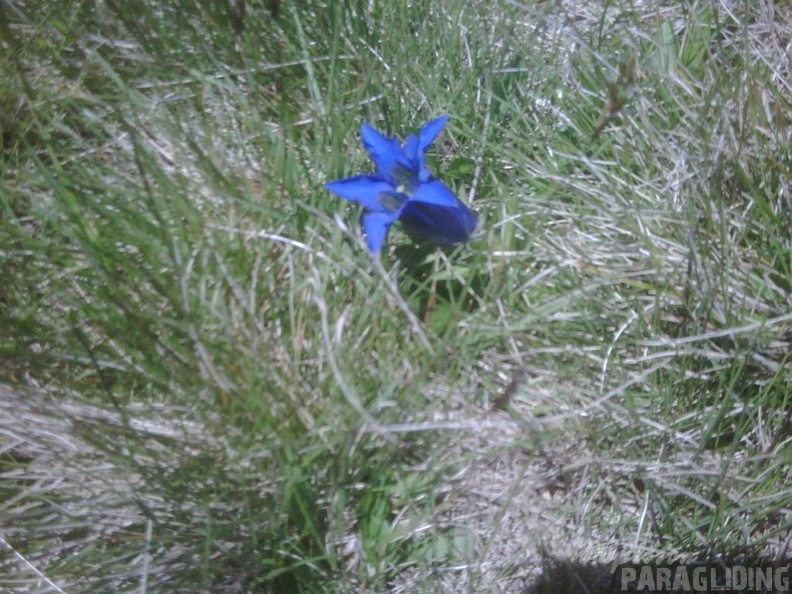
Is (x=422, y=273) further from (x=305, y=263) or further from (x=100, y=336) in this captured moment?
(x=100, y=336)

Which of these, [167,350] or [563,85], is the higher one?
[563,85]

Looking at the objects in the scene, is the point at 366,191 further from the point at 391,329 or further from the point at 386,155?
the point at 391,329

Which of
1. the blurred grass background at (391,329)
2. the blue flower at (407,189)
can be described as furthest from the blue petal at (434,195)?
the blurred grass background at (391,329)

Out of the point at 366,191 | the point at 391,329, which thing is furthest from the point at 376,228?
the point at 391,329

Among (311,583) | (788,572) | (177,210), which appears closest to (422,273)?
(177,210)

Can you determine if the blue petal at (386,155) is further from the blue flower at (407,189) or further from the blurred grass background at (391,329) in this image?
the blurred grass background at (391,329)

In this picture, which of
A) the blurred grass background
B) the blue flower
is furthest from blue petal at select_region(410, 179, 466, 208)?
the blurred grass background
